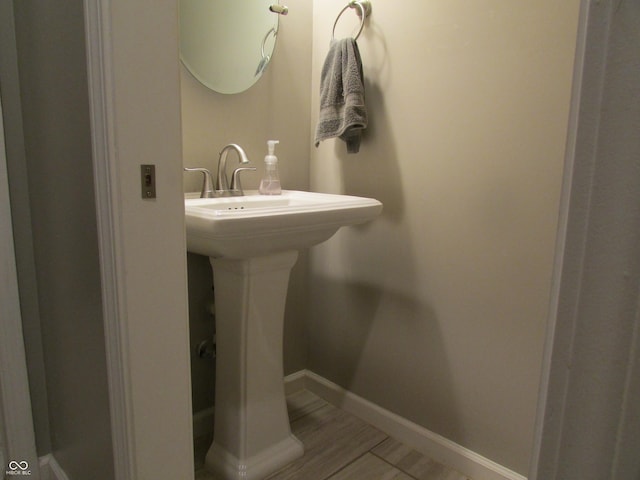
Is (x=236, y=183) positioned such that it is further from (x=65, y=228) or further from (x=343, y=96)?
(x=65, y=228)

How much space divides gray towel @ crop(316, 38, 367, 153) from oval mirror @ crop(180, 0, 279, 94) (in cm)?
25

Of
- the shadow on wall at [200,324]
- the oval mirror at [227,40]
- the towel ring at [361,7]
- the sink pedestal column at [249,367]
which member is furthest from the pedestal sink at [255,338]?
the towel ring at [361,7]

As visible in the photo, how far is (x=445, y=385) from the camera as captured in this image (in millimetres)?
1488

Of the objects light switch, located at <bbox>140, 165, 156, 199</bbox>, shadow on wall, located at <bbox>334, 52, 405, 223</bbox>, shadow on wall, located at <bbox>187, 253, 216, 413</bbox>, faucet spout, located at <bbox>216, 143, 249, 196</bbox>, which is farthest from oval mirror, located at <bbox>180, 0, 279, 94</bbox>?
light switch, located at <bbox>140, 165, 156, 199</bbox>

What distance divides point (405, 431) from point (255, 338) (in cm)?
68

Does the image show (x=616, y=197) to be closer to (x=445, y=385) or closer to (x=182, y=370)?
(x=182, y=370)

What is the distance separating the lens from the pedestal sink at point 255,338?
1296mm

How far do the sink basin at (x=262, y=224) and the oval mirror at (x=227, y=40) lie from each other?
1.53 feet

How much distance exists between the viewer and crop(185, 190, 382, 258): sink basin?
40.9 inches

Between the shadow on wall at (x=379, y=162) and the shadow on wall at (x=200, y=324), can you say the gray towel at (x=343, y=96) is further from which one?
the shadow on wall at (x=200, y=324)

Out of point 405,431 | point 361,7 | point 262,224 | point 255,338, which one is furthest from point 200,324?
point 361,7

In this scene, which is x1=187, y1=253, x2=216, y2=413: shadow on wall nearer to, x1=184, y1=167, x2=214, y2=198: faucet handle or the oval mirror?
x1=184, y1=167, x2=214, y2=198: faucet handle

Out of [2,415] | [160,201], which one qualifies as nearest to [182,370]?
[160,201]

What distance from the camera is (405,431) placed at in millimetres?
1613
